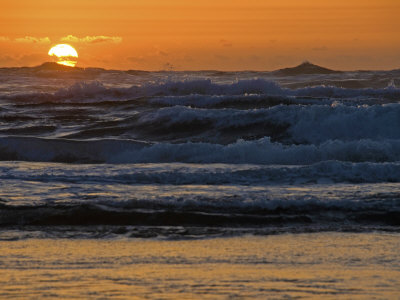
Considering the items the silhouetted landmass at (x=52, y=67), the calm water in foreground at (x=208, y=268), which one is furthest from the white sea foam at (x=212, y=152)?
the silhouetted landmass at (x=52, y=67)

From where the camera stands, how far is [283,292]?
5.23 meters

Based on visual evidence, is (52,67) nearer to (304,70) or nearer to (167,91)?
(304,70)

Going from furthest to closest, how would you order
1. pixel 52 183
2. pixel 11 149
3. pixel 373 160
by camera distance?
pixel 11 149 < pixel 373 160 < pixel 52 183

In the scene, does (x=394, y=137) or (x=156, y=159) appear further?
(x=394, y=137)

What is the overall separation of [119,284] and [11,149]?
1046 centimetres

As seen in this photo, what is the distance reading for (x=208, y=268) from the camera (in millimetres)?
5961

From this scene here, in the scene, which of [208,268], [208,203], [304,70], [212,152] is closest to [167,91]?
[212,152]

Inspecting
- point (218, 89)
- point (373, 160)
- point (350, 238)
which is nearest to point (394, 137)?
point (373, 160)

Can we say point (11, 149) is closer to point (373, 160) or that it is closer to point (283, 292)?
point (373, 160)

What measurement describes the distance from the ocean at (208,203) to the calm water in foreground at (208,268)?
2 centimetres

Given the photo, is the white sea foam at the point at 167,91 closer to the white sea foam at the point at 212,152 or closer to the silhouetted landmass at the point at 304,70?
the white sea foam at the point at 212,152

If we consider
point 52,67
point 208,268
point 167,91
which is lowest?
point 208,268

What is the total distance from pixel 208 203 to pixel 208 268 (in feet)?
8.76

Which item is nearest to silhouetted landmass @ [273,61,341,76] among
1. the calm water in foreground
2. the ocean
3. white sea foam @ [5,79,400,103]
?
white sea foam @ [5,79,400,103]
